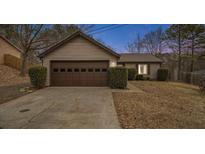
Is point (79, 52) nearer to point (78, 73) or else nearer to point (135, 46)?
point (78, 73)

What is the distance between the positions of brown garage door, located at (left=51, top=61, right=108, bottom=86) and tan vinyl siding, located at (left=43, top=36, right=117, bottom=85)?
44 cm

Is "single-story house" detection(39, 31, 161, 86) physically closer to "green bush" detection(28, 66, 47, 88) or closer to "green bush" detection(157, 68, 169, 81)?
"green bush" detection(28, 66, 47, 88)

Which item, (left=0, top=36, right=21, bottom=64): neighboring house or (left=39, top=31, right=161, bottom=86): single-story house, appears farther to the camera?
(left=0, top=36, right=21, bottom=64): neighboring house

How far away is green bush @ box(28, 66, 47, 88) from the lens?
1009 centimetres

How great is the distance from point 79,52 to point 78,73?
73.6 inches

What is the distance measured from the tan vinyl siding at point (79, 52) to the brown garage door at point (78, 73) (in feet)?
1.45

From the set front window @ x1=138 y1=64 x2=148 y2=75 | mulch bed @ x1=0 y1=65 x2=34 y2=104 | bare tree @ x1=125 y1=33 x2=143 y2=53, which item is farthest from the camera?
bare tree @ x1=125 y1=33 x2=143 y2=53

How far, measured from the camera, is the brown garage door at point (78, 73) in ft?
37.8

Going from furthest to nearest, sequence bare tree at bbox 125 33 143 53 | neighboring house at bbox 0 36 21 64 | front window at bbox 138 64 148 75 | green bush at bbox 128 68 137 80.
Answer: bare tree at bbox 125 33 143 53, neighboring house at bbox 0 36 21 64, front window at bbox 138 64 148 75, green bush at bbox 128 68 137 80

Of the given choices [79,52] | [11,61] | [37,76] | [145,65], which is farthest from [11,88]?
[145,65]

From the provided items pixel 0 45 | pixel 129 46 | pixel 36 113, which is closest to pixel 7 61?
pixel 0 45

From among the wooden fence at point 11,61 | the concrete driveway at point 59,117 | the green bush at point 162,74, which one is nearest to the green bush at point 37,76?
the concrete driveway at point 59,117

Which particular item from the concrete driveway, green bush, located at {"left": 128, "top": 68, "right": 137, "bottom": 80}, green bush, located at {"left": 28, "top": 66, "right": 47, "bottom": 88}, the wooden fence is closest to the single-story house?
green bush, located at {"left": 28, "top": 66, "right": 47, "bottom": 88}
